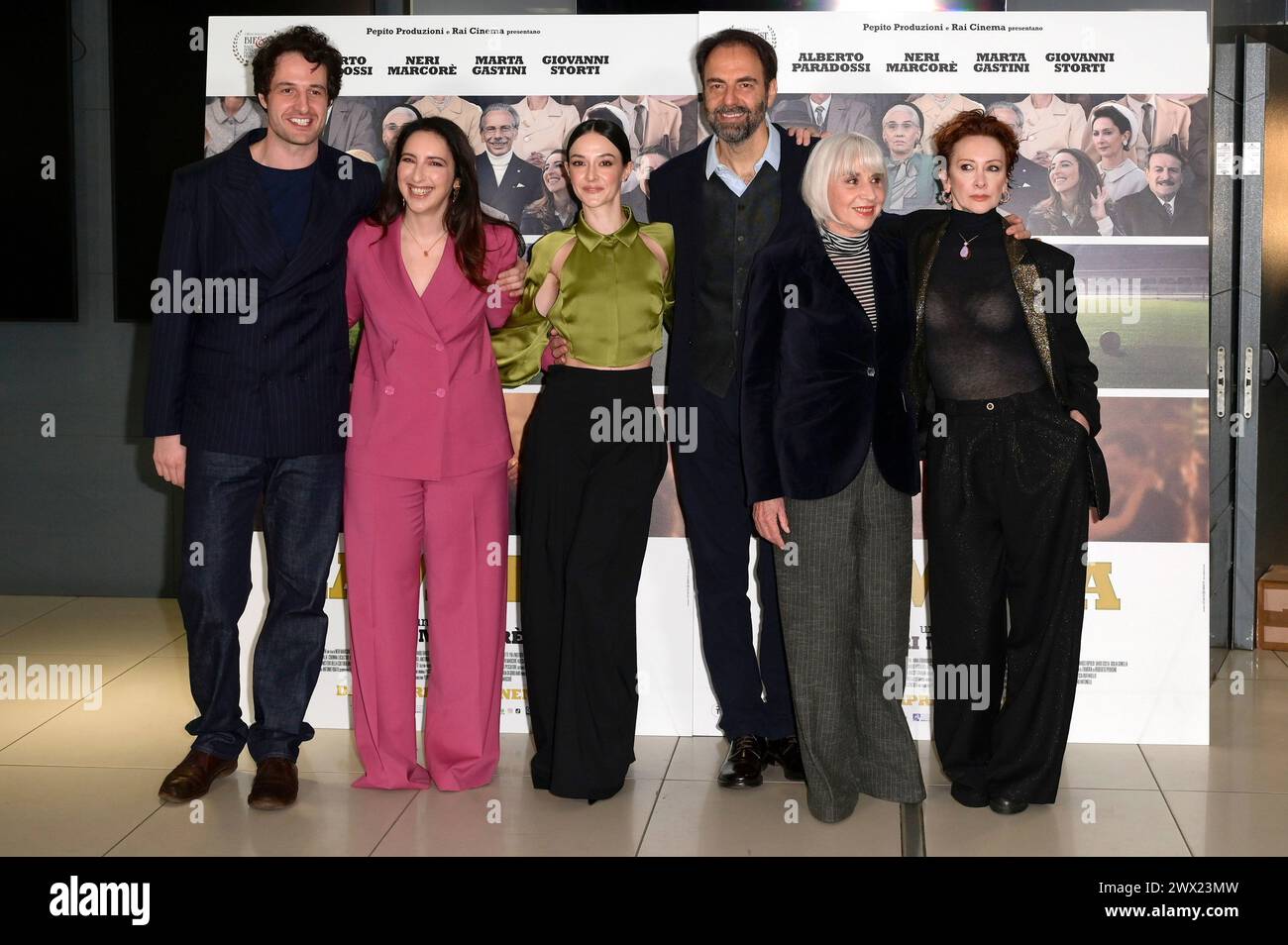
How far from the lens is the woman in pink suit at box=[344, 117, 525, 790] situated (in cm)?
387

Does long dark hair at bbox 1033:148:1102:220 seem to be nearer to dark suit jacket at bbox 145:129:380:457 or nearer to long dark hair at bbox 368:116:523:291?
long dark hair at bbox 368:116:523:291

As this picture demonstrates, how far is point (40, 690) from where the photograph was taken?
5188 millimetres

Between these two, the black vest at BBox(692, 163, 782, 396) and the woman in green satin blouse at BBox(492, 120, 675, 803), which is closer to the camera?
the woman in green satin blouse at BBox(492, 120, 675, 803)

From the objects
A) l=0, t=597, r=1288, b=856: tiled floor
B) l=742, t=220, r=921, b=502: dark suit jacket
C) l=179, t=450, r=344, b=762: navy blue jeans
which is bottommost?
l=0, t=597, r=1288, b=856: tiled floor

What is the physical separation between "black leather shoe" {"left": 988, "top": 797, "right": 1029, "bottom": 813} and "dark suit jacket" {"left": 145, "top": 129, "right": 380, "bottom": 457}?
6.88 ft

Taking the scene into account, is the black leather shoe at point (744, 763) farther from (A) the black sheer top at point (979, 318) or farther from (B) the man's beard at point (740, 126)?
(B) the man's beard at point (740, 126)

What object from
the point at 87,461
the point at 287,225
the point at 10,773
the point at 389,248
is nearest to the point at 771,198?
the point at 389,248

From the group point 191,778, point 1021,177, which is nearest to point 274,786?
point 191,778

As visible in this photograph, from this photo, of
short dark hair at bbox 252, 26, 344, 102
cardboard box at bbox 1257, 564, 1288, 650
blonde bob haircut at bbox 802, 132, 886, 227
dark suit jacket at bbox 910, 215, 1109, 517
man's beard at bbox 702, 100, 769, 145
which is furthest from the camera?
cardboard box at bbox 1257, 564, 1288, 650

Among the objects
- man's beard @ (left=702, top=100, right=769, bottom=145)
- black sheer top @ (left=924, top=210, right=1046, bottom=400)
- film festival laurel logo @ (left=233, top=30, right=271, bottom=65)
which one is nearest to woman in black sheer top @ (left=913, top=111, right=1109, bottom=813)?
black sheer top @ (left=924, top=210, right=1046, bottom=400)

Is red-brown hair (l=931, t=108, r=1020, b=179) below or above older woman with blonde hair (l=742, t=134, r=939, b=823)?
above

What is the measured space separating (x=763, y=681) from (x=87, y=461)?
3.97 m

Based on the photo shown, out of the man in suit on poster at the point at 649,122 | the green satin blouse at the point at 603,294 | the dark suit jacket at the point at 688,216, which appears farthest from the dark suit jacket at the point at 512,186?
the green satin blouse at the point at 603,294

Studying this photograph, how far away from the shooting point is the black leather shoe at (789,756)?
13.6 feet
